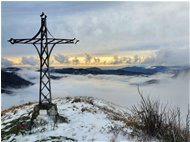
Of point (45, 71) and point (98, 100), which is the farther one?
point (98, 100)

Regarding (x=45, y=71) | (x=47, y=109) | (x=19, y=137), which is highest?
(x=45, y=71)

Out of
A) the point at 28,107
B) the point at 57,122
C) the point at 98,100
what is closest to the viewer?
the point at 57,122

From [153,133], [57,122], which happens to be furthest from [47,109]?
[153,133]

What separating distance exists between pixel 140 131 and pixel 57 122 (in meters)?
3.04

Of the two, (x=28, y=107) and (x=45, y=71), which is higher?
(x=45, y=71)

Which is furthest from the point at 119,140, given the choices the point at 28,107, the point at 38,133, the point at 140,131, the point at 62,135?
the point at 28,107

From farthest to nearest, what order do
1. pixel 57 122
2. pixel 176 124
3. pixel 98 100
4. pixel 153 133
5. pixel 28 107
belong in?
pixel 98 100, pixel 28 107, pixel 57 122, pixel 153 133, pixel 176 124

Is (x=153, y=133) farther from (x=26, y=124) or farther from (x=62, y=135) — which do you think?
(x=26, y=124)

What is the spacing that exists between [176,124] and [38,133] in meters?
4.85

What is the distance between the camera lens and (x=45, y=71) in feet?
48.7

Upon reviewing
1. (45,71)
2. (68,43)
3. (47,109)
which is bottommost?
(47,109)

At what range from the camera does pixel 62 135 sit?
46.1 ft

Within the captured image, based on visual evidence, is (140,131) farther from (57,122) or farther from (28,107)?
(28,107)

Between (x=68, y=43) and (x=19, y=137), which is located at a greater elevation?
(x=68, y=43)
